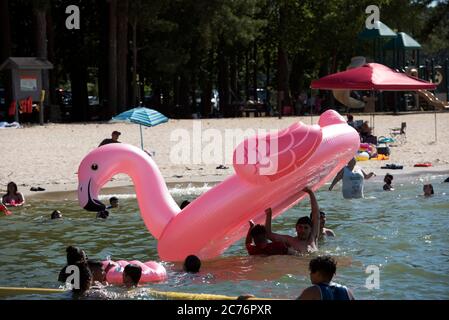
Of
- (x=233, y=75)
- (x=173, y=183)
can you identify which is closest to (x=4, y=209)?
(x=173, y=183)

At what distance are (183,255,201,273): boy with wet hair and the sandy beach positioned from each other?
8.59 meters

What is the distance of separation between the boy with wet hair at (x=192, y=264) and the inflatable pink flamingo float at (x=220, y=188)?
310mm

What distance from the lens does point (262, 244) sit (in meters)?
10.8

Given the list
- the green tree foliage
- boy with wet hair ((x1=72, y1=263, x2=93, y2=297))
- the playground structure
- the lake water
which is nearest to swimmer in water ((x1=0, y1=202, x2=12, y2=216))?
the lake water

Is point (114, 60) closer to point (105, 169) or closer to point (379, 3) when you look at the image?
point (379, 3)

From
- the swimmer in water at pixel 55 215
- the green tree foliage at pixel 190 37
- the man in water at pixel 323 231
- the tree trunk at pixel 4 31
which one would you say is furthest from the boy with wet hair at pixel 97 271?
the tree trunk at pixel 4 31

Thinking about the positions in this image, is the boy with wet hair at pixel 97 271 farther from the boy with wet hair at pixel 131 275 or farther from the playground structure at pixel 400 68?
the playground structure at pixel 400 68

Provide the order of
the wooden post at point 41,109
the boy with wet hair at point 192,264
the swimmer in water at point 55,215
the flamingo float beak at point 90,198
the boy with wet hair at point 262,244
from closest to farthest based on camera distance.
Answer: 1. the flamingo float beak at point 90,198
2. the boy with wet hair at point 192,264
3. the boy with wet hair at point 262,244
4. the swimmer in water at point 55,215
5. the wooden post at point 41,109

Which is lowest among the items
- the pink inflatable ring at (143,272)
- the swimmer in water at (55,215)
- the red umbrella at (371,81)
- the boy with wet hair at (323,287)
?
the swimmer in water at (55,215)

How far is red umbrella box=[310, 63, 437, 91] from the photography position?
23.1m

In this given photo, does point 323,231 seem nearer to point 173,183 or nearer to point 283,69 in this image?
point 173,183

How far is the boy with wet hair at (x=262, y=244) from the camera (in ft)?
35.3

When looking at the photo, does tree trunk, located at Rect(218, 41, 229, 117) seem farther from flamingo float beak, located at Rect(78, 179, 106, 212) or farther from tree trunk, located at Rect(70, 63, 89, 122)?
flamingo float beak, located at Rect(78, 179, 106, 212)
